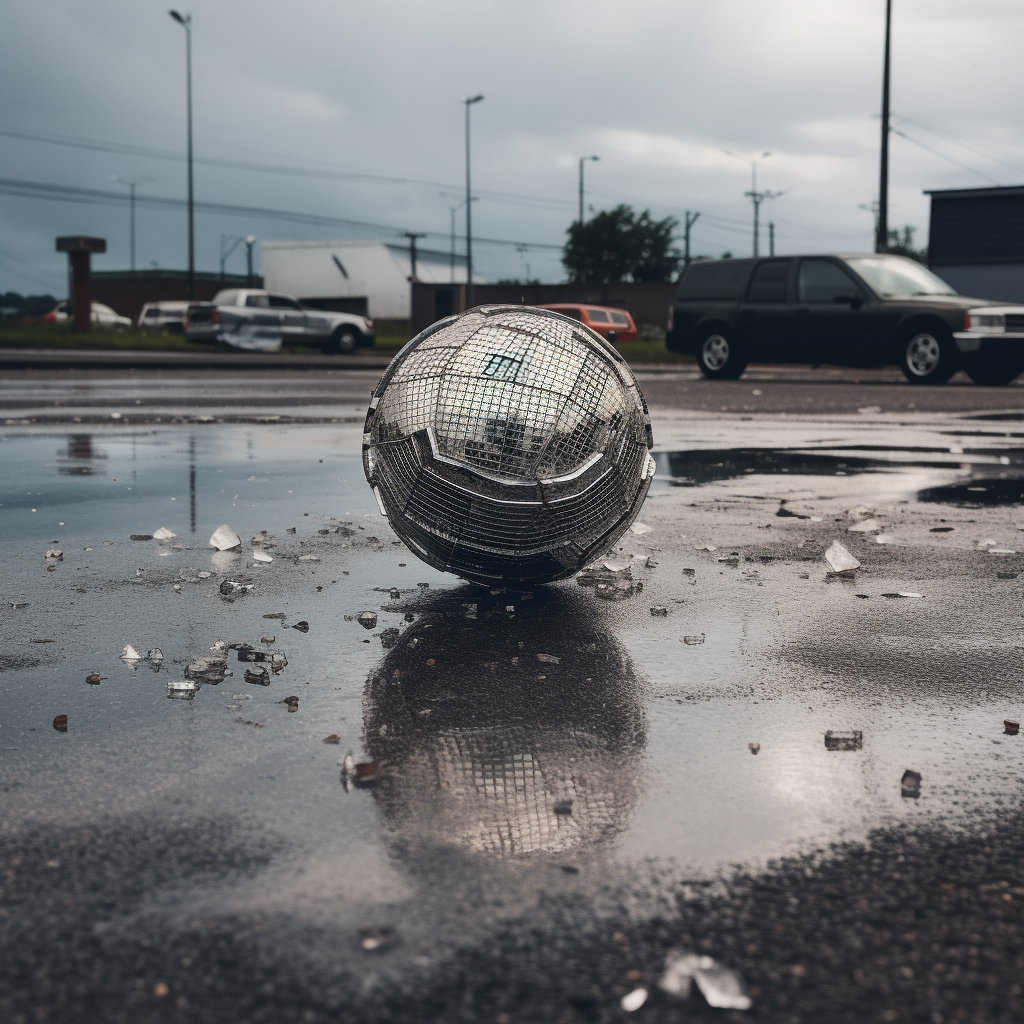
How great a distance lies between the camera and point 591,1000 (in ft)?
6.14

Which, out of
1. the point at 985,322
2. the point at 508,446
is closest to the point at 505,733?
the point at 508,446

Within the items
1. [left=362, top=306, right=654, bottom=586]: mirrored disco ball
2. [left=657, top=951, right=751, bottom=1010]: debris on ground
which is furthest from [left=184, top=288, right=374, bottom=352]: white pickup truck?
[left=657, top=951, right=751, bottom=1010]: debris on ground

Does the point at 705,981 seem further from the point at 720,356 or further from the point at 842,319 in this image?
the point at 720,356

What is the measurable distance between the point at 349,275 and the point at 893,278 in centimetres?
6185

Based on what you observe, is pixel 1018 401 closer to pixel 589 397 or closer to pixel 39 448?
pixel 39 448

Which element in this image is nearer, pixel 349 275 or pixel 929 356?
pixel 929 356

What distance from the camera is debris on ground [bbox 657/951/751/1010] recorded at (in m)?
1.87

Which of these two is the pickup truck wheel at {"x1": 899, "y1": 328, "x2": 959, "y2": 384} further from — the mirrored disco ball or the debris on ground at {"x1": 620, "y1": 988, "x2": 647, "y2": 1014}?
the debris on ground at {"x1": 620, "y1": 988, "x2": 647, "y2": 1014}

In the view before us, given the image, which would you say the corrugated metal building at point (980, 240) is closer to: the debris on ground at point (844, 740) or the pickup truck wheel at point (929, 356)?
the pickup truck wheel at point (929, 356)

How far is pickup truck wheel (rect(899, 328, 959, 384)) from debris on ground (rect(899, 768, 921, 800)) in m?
17.4

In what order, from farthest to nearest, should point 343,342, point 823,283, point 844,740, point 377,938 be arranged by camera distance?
point 343,342, point 823,283, point 844,740, point 377,938

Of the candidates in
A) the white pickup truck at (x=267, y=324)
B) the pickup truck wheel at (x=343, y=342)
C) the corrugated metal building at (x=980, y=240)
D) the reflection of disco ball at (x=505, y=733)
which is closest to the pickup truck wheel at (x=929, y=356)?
the reflection of disco ball at (x=505, y=733)

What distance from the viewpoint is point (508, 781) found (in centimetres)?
280

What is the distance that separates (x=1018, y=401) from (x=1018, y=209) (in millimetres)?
25963
